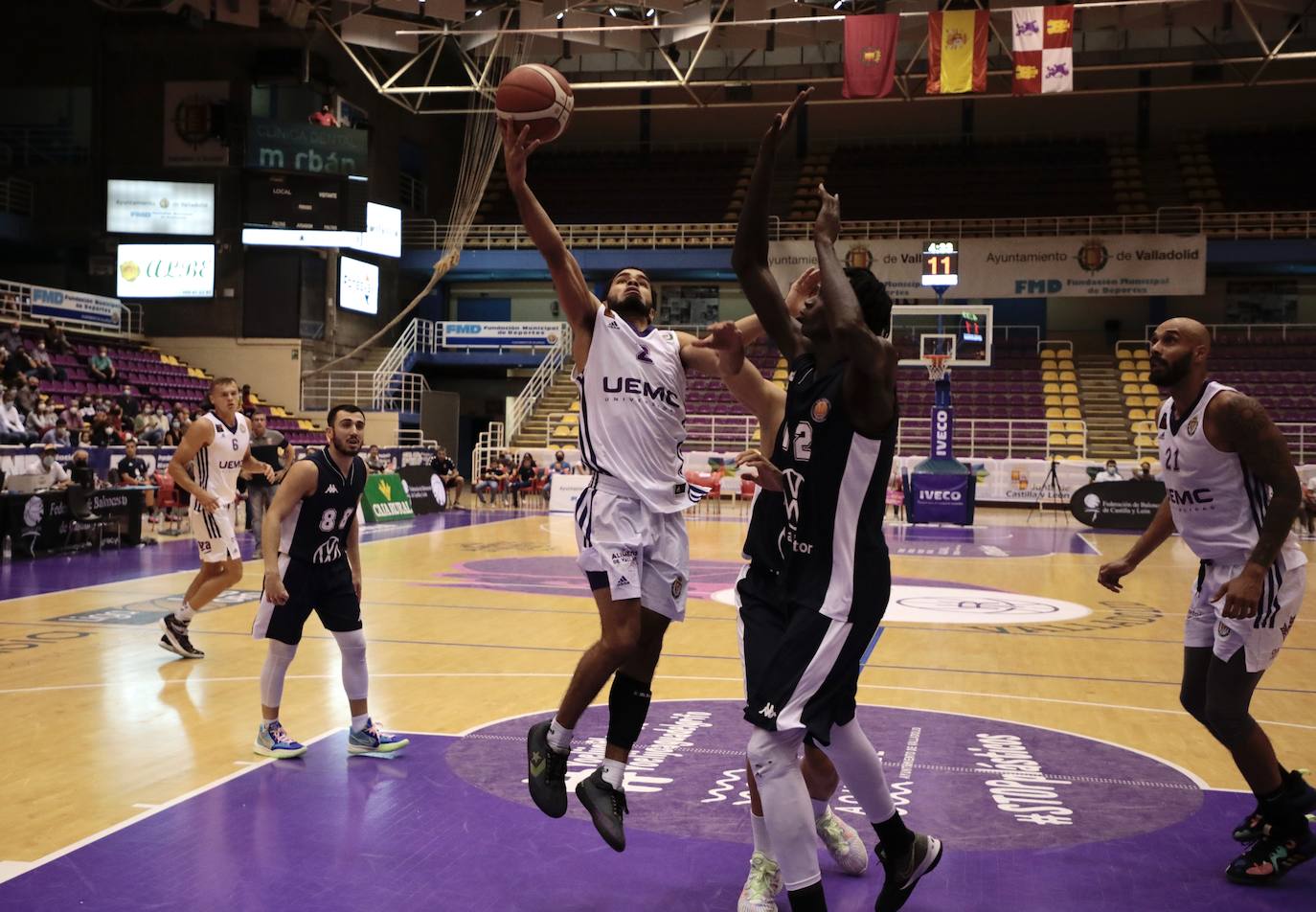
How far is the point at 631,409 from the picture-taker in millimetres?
4602

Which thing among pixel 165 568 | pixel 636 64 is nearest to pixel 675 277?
pixel 636 64

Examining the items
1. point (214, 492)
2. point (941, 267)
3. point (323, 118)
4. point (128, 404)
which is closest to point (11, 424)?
point (128, 404)

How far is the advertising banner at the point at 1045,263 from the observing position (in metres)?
31.2

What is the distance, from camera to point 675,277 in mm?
37219

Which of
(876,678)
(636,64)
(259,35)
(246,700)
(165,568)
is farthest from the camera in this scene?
(636,64)

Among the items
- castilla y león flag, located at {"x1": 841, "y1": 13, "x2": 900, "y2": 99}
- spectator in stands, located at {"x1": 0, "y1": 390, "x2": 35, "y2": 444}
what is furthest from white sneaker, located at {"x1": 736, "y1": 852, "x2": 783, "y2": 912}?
castilla y león flag, located at {"x1": 841, "y1": 13, "x2": 900, "y2": 99}

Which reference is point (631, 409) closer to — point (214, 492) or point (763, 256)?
point (763, 256)

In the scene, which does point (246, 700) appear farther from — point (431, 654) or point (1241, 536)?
point (1241, 536)

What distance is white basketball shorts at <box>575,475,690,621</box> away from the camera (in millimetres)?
4488

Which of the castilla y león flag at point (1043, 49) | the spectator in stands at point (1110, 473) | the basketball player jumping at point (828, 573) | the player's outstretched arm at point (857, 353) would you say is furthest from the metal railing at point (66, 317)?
the player's outstretched arm at point (857, 353)

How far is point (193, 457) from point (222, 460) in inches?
8.9

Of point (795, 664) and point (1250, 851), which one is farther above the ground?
point (795, 664)

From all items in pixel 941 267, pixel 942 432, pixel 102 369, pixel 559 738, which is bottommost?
pixel 559 738

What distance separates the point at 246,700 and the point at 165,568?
7.11 metres
